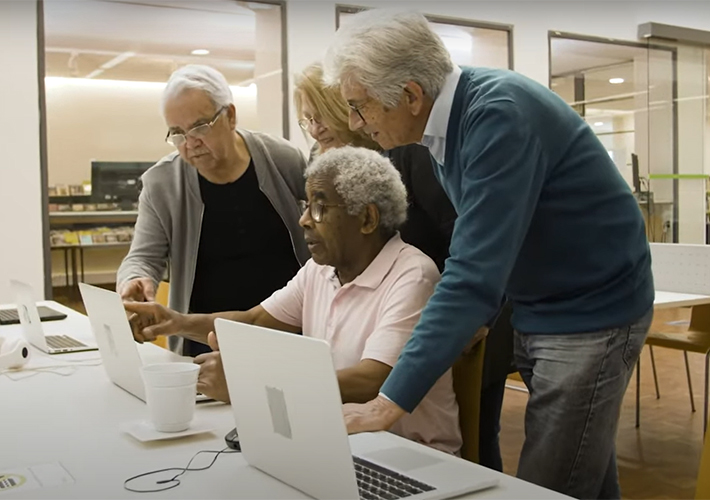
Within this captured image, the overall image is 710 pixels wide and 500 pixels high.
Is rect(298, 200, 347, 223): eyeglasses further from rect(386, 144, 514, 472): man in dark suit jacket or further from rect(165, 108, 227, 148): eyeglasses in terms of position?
rect(165, 108, 227, 148): eyeglasses

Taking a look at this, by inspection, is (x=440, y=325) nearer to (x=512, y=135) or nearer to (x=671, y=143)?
(x=512, y=135)

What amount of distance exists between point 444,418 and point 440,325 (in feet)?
1.46

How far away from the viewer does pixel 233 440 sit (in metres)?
1.36

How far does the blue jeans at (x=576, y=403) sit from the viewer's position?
1.54 m

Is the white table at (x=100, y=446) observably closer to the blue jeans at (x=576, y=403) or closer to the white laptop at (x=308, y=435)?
the white laptop at (x=308, y=435)

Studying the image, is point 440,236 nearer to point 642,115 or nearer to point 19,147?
point 19,147

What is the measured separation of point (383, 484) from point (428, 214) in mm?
→ 955

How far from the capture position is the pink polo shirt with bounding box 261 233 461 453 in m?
1.69

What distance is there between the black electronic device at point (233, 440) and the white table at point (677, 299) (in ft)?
7.86

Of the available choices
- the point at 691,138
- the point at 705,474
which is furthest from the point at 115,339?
the point at 691,138

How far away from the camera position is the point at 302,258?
2.53 metres

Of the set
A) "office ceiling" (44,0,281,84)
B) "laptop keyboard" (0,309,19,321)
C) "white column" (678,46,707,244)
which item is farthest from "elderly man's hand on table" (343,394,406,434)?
"white column" (678,46,707,244)

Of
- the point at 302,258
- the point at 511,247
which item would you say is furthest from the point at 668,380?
the point at 511,247

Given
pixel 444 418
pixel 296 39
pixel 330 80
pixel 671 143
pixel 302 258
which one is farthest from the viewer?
pixel 671 143
